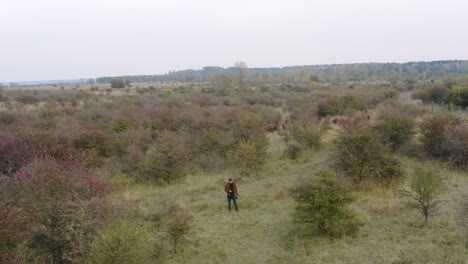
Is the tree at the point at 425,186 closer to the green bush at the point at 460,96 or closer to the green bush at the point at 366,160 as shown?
the green bush at the point at 366,160

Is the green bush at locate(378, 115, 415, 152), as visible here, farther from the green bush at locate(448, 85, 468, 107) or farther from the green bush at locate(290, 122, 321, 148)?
the green bush at locate(448, 85, 468, 107)

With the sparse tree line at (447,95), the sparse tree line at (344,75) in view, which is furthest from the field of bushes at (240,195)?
the sparse tree line at (344,75)

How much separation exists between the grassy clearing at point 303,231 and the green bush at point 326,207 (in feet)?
1.19

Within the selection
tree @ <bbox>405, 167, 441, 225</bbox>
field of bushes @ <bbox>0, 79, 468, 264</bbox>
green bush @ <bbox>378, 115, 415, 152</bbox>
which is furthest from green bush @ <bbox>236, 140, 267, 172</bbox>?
tree @ <bbox>405, 167, 441, 225</bbox>

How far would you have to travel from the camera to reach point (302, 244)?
956cm

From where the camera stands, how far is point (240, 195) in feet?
47.8

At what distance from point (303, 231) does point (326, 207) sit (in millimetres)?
1231

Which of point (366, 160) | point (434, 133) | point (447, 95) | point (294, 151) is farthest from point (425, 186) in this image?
point (447, 95)

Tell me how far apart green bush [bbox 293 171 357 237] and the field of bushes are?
0.03 metres

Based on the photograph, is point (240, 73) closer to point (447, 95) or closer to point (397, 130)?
point (447, 95)

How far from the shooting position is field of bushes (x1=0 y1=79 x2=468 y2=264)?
26.7 feet

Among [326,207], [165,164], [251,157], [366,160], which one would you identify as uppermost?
[366,160]

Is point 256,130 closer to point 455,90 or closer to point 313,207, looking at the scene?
point 313,207

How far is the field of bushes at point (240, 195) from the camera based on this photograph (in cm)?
813
